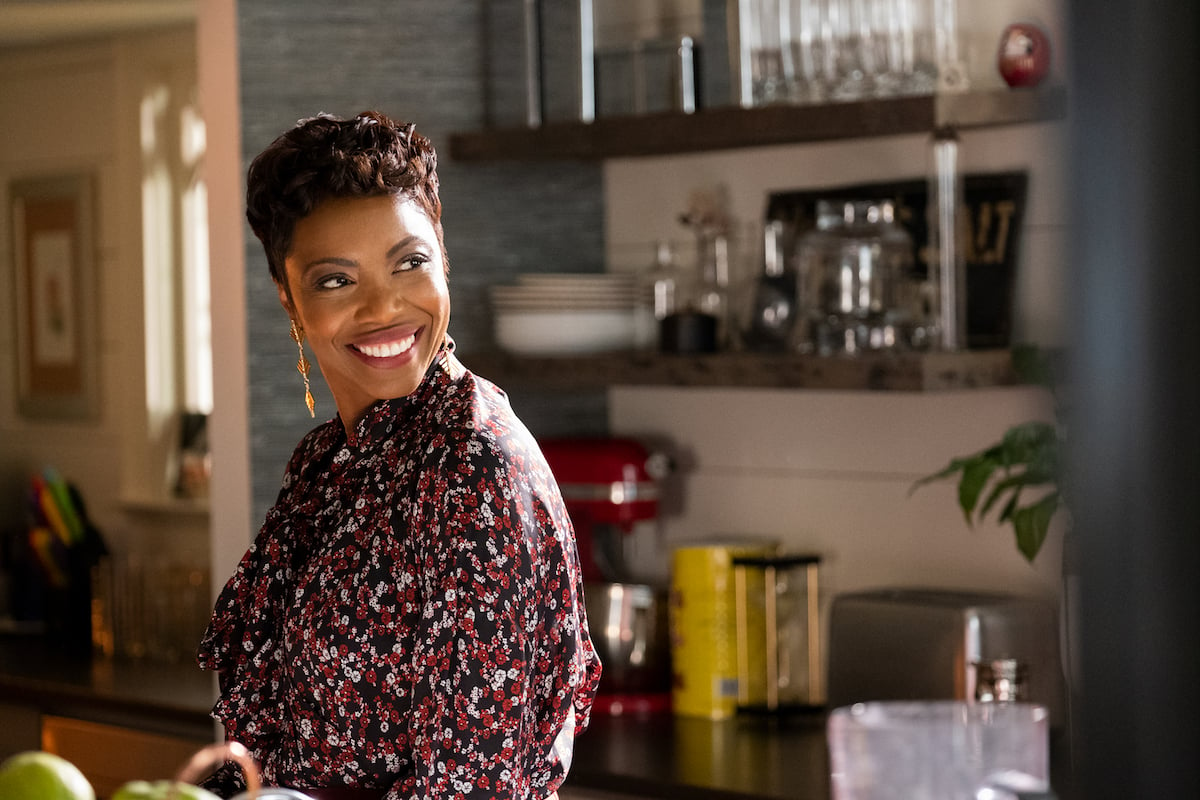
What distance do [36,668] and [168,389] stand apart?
84 centimetres

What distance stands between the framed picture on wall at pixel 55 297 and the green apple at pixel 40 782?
11.1ft

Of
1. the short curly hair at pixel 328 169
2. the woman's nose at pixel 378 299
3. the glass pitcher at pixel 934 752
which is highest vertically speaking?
the short curly hair at pixel 328 169

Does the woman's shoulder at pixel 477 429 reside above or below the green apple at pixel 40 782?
above

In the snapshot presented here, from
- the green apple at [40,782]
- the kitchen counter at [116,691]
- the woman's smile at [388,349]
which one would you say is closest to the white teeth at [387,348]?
the woman's smile at [388,349]

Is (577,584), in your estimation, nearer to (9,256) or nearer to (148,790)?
(148,790)

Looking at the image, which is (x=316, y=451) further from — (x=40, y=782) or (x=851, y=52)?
(x=851, y=52)

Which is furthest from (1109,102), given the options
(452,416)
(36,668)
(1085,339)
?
(36,668)

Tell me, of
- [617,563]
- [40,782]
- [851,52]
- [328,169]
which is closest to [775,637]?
[617,563]

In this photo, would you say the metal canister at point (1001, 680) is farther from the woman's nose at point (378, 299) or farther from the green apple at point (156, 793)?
the green apple at point (156, 793)

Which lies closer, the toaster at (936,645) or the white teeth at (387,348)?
the white teeth at (387,348)

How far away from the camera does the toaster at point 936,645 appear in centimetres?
233

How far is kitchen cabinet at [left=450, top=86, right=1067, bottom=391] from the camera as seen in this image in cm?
235

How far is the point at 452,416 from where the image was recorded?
137 centimetres

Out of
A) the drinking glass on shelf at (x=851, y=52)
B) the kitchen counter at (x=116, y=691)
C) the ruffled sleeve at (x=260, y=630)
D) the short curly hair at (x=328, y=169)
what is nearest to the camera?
the short curly hair at (x=328, y=169)
